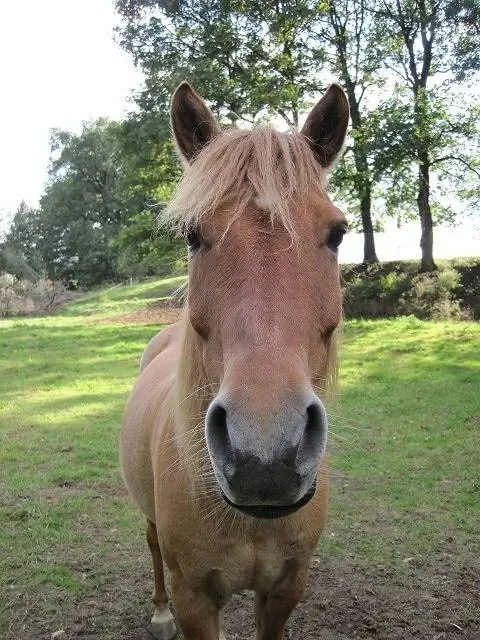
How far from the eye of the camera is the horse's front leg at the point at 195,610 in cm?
246

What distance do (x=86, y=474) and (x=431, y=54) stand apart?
72.7 feet

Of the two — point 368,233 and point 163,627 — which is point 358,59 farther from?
point 163,627

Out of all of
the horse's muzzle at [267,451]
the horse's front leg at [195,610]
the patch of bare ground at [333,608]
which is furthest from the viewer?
the patch of bare ground at [333,608]

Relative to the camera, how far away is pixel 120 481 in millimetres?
6320

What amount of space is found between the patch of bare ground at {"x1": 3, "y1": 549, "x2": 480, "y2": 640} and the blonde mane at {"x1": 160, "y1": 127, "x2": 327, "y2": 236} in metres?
2.91

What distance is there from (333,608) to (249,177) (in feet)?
10.5

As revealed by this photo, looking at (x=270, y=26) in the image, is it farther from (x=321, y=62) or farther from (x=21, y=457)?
(x=21, y=457)

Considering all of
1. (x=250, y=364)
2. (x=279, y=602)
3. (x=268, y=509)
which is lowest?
(x=279, y=602)

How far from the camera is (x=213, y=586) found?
8.01 feet

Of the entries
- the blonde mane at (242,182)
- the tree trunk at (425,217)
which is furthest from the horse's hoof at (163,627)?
the tree trunk at (425,217)

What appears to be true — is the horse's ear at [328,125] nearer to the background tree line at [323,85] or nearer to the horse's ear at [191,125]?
the horse's ear at [191,125]

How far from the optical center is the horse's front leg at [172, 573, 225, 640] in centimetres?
246

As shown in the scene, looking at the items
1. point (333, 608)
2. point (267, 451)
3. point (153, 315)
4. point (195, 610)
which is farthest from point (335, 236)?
point (153, 315)

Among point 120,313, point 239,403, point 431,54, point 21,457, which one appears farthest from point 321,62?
point 239,403
